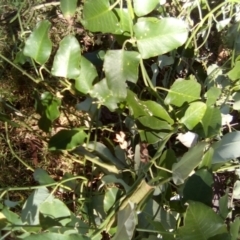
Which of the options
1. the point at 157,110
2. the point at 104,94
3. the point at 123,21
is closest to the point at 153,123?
the point at 157,110

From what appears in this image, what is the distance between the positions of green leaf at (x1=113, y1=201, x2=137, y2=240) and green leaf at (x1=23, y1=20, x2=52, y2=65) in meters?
0.44

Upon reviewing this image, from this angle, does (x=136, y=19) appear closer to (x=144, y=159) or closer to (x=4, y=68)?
(x=144, y=159)

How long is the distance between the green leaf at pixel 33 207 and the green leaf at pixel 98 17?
0.41m

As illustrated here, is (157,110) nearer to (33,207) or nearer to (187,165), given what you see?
(187,165)

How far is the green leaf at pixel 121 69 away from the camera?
1.08m

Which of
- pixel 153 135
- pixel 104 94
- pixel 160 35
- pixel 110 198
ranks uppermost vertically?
pixel 160 35

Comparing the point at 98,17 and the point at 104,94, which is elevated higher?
the point at 98,17

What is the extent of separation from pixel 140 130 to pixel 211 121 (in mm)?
179

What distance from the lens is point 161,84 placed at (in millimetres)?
1613

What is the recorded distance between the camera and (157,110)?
1161mm

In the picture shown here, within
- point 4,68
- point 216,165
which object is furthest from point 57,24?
point 216,165

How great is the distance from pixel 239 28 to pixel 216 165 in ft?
1.35

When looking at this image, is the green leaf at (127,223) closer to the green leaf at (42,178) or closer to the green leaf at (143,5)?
the green leaf at (42,178)

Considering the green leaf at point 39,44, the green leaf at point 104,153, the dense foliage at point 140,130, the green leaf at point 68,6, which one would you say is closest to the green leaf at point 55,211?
the dense foliage at point 140,130
